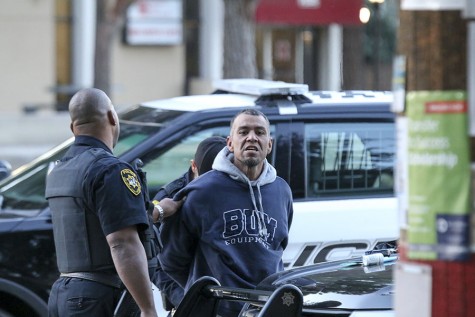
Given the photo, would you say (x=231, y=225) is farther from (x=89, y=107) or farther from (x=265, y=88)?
(x=265, y=88)

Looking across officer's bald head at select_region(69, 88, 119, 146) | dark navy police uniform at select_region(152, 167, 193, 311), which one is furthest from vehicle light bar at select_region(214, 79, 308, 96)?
officer's bald head at select_region(69, 88, 119, 146)

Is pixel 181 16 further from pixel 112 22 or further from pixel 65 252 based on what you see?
pixel 65 252

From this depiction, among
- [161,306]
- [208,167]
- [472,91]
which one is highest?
[472,91]

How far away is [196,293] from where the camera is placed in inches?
188

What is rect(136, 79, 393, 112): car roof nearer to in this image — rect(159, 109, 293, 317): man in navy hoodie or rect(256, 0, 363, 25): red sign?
rect(159, 109, 293, 317): man in navy hoodie

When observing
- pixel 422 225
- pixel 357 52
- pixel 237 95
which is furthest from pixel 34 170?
pixel 357 52

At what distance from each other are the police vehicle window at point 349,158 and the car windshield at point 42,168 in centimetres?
93

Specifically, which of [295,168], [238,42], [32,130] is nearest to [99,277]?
[295,168]

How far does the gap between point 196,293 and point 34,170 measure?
314cm

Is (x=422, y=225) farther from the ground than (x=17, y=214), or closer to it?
→ farther from the ground

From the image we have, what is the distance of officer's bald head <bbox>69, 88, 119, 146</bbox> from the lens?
199 inches

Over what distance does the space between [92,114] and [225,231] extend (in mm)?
861

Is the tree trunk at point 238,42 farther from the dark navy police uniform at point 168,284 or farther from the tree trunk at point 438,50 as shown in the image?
the tree trunk at point 438,50

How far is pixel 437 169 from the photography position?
2.74m
